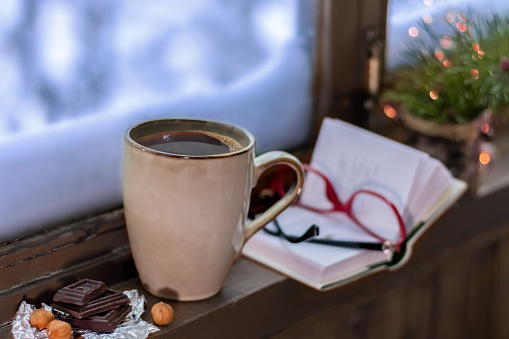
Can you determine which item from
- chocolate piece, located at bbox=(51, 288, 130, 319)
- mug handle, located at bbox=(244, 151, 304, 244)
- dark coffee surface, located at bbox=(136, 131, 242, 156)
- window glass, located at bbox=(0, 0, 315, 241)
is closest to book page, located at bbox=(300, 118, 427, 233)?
window glass, located at bbox=(0, 0, 315, 241)

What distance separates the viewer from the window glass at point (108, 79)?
82 centimetres

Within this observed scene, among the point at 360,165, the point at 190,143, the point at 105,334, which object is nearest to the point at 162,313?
the point at 105,334

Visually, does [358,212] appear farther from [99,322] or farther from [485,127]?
[99,322]

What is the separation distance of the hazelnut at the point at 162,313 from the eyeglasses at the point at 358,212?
0.79 ft

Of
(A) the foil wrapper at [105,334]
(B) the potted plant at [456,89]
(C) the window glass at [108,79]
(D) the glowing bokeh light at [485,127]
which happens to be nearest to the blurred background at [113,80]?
(C) the window glass at [108,79]

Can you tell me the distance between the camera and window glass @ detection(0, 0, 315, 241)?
0.82 meters

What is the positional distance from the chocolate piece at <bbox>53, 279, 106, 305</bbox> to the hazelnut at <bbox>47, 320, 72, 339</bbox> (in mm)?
33

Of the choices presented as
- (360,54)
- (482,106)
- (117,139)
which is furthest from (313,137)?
(117,139)

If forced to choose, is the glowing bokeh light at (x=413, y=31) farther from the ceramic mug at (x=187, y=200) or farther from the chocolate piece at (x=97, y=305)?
the chocolate piece at (x=97, y=305)

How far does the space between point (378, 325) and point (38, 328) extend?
2.18ft

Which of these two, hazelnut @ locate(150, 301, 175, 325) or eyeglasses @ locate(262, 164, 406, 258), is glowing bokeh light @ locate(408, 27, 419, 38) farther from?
hazelnut @ locate(150, 301, 175, 325)

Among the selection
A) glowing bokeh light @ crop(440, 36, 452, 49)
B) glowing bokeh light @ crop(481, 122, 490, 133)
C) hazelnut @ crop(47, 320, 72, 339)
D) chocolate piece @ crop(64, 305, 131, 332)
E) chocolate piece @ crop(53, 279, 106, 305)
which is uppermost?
glowing bokeh light @ crop(440, 36, 452, 49)

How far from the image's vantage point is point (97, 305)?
78cm

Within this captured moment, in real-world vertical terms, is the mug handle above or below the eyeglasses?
above
